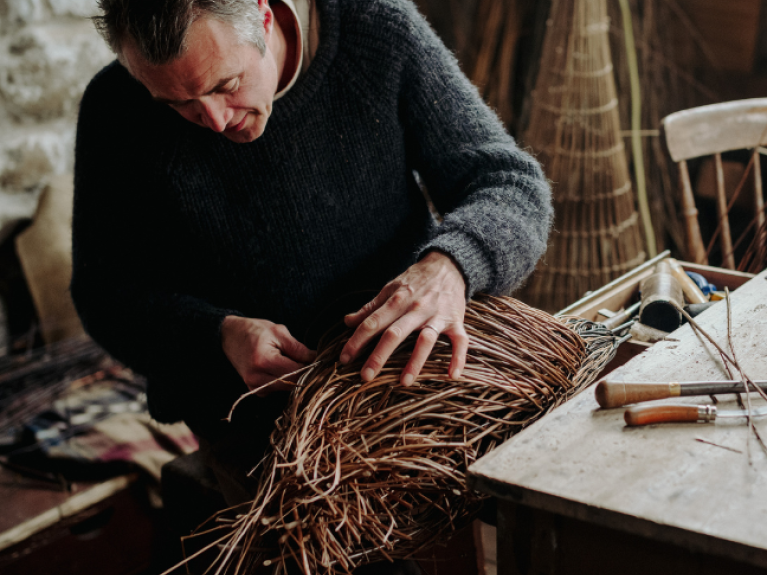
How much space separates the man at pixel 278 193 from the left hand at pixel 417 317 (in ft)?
0.41

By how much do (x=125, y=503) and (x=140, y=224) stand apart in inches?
36.5

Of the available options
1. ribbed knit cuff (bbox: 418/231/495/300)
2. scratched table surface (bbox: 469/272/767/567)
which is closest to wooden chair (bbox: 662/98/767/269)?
ribbed knit cuff (bbox: 418/231/495/300)

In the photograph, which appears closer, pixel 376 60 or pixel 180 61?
pixel 180 61

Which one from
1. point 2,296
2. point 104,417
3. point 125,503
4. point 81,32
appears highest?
point 81,32

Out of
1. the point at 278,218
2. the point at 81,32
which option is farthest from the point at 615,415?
the point at 81,32

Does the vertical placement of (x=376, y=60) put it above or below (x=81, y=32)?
below

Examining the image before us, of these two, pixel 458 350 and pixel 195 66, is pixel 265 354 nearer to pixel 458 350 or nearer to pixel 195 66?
pixel 458 350

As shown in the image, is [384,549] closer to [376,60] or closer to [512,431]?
[512,431]

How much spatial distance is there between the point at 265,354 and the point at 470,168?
0.52m

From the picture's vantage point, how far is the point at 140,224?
4.44 feet

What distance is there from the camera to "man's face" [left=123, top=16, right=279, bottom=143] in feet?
3.25

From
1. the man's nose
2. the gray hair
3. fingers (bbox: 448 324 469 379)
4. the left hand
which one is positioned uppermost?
the gray hair

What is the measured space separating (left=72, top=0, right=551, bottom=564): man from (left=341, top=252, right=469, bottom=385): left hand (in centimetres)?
13

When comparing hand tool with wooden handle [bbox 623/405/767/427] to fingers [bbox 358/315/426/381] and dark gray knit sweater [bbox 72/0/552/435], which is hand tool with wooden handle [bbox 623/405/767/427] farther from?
dark gray knit sweater [bbox 72/0/552/435]
